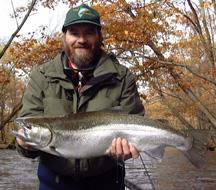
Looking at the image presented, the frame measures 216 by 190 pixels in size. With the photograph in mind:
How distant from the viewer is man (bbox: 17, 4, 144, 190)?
3.17 meters

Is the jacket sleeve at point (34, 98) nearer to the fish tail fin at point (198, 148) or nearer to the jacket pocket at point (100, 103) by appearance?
the jacket pocket at point (100, 103)

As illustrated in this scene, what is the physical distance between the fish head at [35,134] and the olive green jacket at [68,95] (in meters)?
0.21

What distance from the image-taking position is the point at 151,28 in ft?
53.1

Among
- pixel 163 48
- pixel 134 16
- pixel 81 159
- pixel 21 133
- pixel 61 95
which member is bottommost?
pixel 81 159

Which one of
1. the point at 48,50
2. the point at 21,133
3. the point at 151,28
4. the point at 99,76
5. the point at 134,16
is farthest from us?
the point at 48,50

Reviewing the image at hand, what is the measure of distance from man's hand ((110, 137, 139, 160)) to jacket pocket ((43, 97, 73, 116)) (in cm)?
49

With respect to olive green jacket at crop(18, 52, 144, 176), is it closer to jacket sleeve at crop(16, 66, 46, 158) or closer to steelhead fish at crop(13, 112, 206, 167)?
jacket sleeve at crop(16, 66, 46, 158)

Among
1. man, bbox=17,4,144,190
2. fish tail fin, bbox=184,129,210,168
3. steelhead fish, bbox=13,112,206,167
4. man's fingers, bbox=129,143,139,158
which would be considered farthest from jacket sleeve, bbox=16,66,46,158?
fish tail fin, bbox=184,129,210,168

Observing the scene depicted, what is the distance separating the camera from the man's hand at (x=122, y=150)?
3004mm

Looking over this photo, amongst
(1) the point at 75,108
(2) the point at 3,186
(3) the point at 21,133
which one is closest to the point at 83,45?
(1) the point at 75,108

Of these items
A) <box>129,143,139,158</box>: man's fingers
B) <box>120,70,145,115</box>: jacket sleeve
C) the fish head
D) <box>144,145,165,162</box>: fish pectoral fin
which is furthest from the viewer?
<box>120,70,145,115</box>: jacket sleeve

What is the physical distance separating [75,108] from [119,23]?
1354 centimetres

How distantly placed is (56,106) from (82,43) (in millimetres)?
559

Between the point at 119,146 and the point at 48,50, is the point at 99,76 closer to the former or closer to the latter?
the point at 119,146
